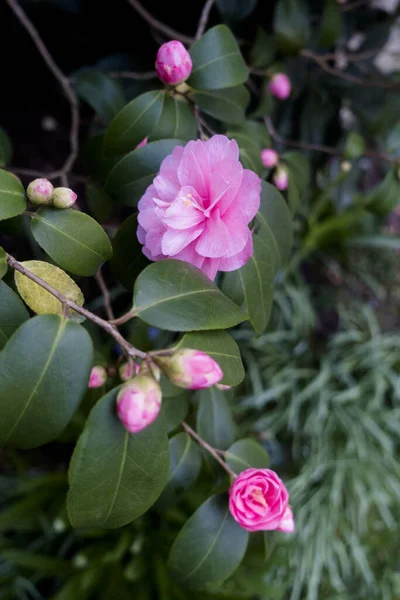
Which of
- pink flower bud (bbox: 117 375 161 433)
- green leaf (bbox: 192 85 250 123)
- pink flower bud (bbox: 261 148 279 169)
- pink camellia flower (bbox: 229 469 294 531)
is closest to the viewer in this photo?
pink flower bud (bbox: 117 375 161 433)

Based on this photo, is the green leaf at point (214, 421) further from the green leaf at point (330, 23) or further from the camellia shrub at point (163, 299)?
the green leaf at point (330, 23)

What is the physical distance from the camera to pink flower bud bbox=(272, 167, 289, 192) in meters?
0.81

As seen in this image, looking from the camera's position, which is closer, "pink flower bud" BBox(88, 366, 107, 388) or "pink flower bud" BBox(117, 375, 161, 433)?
"pink flower bud" BBox(117, 375, 161, 433)

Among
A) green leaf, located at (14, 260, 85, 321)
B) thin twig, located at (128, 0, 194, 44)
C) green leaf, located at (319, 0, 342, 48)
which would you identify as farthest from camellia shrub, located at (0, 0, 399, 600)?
green leaf, located at (319, 0, 342, 48)

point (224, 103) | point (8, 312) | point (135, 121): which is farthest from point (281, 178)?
point (8, 312)

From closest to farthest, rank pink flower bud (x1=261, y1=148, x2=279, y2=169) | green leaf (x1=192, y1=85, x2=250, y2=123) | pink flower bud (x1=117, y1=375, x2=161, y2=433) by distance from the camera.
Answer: pink flower bud (x1=117, y1=375, x2=161, y2=433)
green leaf (x1=192, y1=85, x2=250, y2=123)
pink flower bud (x1=261, y1=148, x2=279, y2=169)

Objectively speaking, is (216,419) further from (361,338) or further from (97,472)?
(361,338)

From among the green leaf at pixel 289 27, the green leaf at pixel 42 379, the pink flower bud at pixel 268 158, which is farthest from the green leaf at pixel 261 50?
the green leaf at pixel 42 379

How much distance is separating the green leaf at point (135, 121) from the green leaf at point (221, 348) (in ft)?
0.93

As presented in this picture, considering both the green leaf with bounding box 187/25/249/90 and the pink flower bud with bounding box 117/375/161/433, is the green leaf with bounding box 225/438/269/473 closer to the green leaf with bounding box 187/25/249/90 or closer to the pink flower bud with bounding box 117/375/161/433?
the pink flower bud with bounding box 117/375/161/433

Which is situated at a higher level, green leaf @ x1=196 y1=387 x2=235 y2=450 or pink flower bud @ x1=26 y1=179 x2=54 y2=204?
pink flower bud @ x1=26 y1=179 x2=54 y2=204

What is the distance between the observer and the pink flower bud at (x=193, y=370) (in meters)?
0.45

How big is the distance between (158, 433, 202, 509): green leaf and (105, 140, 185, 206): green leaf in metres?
0.32

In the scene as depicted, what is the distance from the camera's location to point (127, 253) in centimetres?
58
